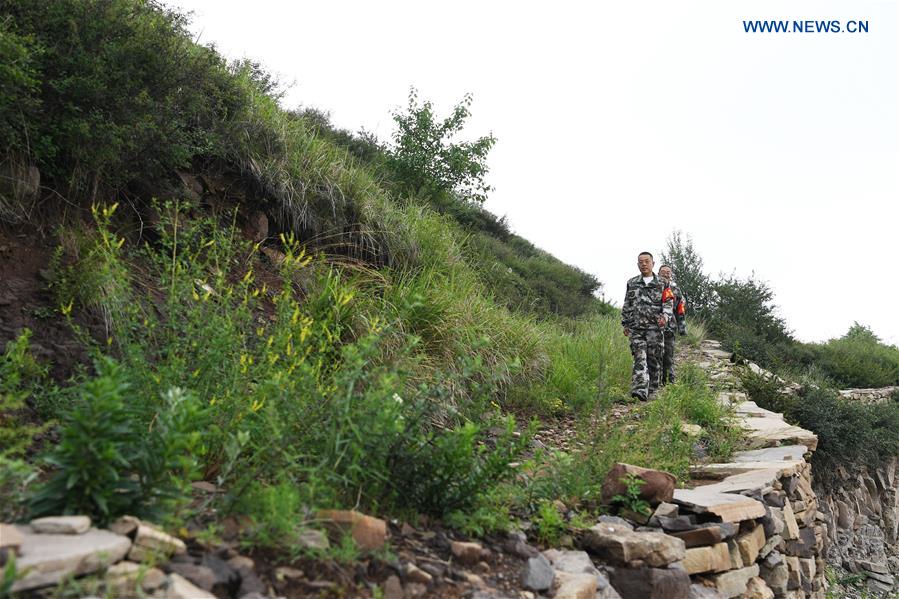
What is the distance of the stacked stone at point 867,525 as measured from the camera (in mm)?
9219

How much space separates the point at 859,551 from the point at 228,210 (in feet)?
32.2

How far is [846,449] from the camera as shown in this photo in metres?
9.52

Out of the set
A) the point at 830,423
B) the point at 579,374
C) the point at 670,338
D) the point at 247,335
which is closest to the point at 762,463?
the point at 579,374

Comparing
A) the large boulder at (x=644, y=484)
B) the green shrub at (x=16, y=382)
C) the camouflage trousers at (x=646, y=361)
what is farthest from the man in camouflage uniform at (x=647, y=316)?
the green shrub at (x=16, y=382)

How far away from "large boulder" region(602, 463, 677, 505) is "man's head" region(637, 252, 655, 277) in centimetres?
511

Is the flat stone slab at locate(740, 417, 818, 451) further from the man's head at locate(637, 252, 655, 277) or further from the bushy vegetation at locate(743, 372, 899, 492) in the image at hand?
the man's head at locate(637, 252, 655, 277)

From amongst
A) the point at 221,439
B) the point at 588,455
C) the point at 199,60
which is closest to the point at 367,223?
the point at 199,60

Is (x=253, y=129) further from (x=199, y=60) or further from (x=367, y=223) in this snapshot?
(x=367, y=223)

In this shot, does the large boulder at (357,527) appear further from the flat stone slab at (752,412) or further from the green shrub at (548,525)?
the flat stone slab at (752,412)

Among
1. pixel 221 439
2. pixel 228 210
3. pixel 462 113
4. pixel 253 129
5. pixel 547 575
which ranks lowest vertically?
pixel 547 575

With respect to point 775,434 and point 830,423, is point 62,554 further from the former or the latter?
point 830,423

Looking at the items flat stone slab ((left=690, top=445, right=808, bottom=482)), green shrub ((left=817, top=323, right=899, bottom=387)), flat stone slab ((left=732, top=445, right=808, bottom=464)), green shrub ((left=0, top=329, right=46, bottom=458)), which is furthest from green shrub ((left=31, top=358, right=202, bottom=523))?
green shrub ((left=817, top=323, right=899, bottom=387))

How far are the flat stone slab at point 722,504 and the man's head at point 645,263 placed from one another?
4455 millimetres

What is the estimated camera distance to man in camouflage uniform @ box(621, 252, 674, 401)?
8.54m
